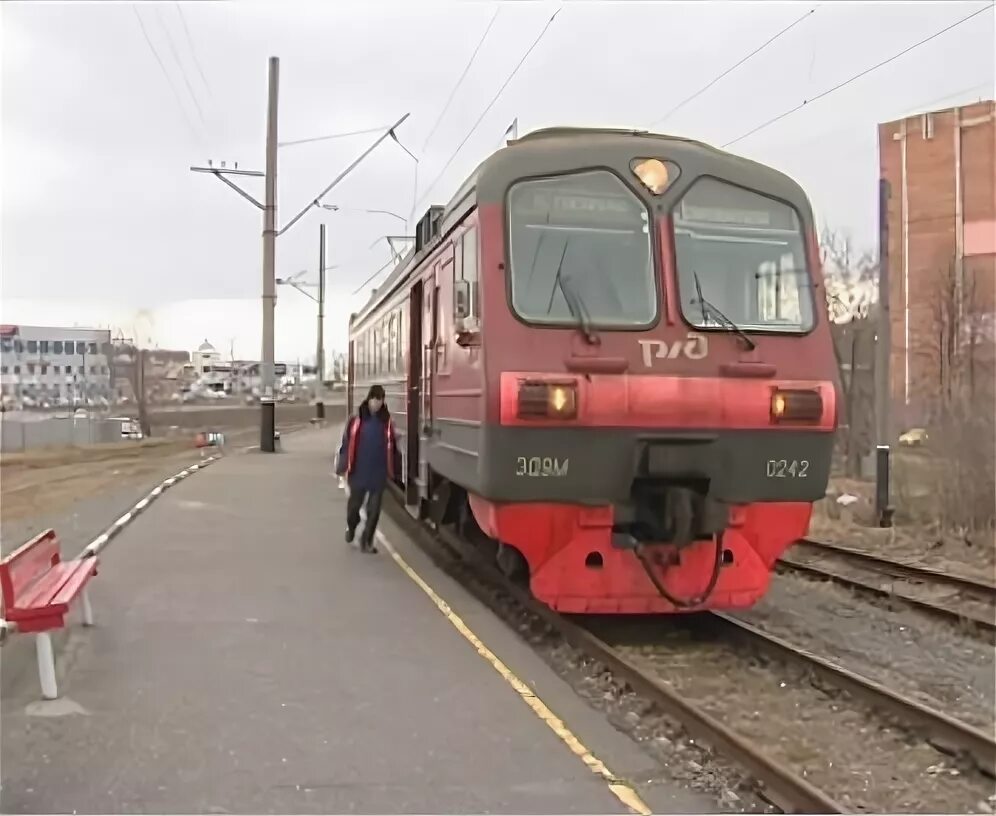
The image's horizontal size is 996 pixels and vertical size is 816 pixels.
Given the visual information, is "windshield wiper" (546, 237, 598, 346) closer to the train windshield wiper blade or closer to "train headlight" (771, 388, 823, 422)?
the train windshield wiper blade

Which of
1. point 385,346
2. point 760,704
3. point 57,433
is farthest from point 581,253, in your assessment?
point 57,433

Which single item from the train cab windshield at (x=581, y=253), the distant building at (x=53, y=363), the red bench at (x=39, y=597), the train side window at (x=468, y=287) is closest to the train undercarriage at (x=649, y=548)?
→ the train cab windshield at (x=581, y=253)

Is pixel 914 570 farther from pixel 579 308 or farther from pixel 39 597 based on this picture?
pixel 39 597

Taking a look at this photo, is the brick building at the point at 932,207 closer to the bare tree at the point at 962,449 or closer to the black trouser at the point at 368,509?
the bare tree at the point at 962,449

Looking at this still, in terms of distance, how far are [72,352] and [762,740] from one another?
1836cm

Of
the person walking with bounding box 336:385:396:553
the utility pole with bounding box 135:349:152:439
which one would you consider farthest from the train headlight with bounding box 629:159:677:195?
the utility pole with bounding box 135:349:152:439

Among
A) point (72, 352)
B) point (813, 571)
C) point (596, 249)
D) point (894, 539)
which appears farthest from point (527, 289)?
point (72, 352)

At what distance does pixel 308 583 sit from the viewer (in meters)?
9.10

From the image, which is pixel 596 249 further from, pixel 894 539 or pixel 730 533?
pixel 894 539

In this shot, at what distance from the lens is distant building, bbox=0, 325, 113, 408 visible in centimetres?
2027

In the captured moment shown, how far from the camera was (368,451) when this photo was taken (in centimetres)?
1080

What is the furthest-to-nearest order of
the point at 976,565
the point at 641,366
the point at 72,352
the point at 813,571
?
the point at 72,352, the point at 976,565, the point at 813,571, the point at 641,366

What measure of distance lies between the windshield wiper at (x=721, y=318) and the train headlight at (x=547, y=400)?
3.72 ft

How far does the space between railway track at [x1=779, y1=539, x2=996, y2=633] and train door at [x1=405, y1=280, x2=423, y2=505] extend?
4151mm
